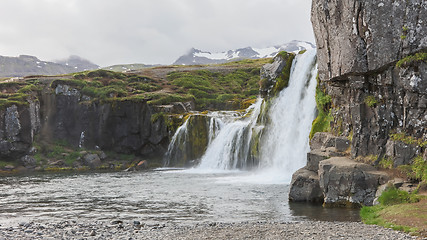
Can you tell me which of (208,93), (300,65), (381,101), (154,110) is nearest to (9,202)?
(381,101)

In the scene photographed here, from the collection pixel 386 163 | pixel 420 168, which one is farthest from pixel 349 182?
pixel 420 168

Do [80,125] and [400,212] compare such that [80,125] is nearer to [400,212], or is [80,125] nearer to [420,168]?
[420,168]

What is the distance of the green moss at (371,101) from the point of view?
22103mm

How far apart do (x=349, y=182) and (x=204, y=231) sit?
356 inches

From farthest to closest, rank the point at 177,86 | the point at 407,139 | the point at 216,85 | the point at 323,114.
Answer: the point at 216,85 < the point at 177,86 < the point at 323,114 < the point at 407,139

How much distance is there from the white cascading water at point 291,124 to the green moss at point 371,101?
13.5 metres

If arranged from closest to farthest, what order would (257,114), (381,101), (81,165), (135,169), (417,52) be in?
(417,52)
(381,101)
(257,114)
(135,169)
(81,165)

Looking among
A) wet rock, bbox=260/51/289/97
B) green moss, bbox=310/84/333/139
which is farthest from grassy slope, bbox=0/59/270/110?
green moss, bbox=310/84/333/139

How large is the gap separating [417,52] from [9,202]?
1014 inches

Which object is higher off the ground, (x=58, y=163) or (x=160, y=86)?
(x=160, y=86)

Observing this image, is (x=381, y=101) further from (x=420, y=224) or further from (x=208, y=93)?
(x=208, y=93)

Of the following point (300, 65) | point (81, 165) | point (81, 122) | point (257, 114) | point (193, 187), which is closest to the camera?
point (193, 187)

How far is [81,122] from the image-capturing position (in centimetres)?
6588

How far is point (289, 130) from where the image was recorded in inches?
1566
